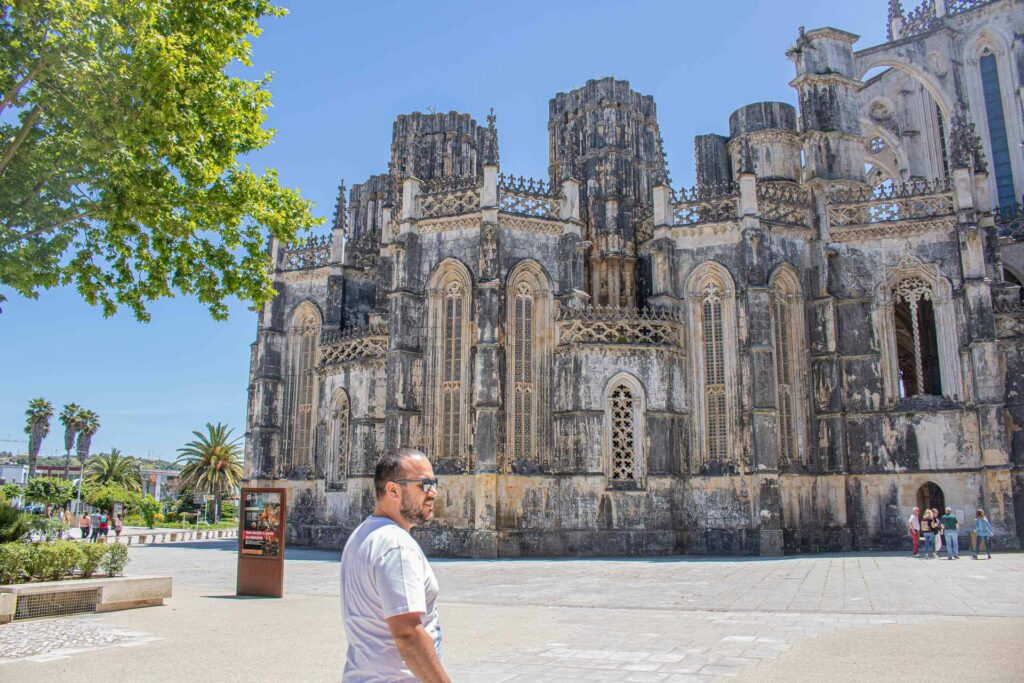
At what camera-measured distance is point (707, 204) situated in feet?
96.7

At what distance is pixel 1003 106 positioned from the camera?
3753 cm

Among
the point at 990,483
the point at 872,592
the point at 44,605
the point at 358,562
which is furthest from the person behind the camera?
the point at 990,483

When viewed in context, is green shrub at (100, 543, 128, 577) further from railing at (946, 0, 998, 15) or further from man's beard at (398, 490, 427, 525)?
railing at (946, 0, 998, 15)

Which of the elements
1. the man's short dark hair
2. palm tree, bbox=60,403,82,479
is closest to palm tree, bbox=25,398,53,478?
palm tree, bbox=60,403,82,479

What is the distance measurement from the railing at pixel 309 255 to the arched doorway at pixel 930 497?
24462mm

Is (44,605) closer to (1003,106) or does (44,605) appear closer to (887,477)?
(887,477)

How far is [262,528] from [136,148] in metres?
7.30

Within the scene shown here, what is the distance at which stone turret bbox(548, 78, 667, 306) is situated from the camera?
3281 cm

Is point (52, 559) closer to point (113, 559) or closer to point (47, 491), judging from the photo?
point (113, 559)

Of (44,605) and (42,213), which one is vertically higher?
(42,213)

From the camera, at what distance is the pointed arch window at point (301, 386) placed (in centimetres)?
3331

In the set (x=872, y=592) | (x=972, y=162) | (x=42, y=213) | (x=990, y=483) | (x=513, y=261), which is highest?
(x=972, y=162)

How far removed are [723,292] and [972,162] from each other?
33.4 ft

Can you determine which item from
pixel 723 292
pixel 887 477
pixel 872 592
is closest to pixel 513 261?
pixel 723 292
